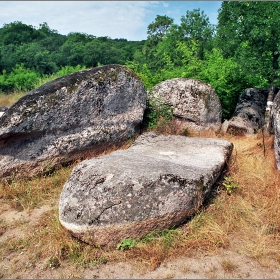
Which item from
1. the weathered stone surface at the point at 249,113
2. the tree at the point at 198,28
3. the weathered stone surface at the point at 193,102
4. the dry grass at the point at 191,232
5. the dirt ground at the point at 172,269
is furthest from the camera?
the tree at the point at 198,28

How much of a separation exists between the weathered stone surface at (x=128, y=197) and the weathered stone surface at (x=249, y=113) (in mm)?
4035

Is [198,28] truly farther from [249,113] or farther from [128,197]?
[128,197]

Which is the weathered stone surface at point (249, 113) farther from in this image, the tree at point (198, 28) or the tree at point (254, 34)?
the tree at point (198, 28)

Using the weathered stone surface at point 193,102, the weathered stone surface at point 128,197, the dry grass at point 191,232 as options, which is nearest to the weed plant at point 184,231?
the dry grass at point 191,232

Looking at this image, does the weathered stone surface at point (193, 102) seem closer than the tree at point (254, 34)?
No

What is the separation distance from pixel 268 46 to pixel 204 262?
21.2ft

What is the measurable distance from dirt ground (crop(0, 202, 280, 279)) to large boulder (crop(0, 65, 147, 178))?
245 centimetres

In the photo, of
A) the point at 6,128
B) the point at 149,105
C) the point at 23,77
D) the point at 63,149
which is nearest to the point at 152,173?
the point at 63,149

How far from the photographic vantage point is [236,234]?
13.7ft

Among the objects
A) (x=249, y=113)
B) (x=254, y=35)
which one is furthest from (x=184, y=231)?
(x=249, y=113)

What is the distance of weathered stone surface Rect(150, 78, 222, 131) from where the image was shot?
8398 millimetres

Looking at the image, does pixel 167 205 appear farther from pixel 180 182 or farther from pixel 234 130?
pixel 234 130

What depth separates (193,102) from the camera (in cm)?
841

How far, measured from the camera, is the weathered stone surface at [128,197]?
3830 millimetres
